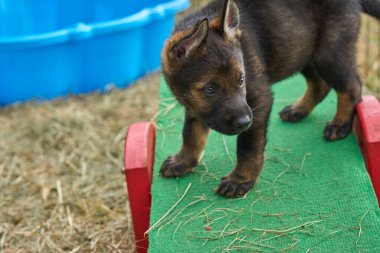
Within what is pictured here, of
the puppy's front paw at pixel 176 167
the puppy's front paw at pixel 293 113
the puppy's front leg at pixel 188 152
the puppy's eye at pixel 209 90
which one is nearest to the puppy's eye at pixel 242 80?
the puppy's eye at pixel 209 90

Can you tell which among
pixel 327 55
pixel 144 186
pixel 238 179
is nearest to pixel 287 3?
pixel 327 55

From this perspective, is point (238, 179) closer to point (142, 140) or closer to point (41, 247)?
point (142, 140)

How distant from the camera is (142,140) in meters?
4.21

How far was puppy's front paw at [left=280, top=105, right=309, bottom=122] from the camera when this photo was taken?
4891 mm

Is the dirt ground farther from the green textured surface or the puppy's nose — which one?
the puppy's nose

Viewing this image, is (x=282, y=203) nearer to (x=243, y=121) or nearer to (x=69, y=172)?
(x=243, y=121)

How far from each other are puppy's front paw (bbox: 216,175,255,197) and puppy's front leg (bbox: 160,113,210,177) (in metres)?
0.41

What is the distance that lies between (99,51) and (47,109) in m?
0.94

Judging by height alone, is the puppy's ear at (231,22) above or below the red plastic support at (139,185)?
above

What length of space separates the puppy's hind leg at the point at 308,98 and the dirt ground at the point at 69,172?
1564 mm

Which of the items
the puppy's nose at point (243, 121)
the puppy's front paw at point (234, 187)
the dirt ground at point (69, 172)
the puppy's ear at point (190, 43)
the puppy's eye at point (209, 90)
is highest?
the puppy's ear at point (190, 43)

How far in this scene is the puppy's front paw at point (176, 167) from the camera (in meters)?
4.29

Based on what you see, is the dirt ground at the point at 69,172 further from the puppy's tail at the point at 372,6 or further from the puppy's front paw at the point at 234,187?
the puppy's tail at the point at 372,6

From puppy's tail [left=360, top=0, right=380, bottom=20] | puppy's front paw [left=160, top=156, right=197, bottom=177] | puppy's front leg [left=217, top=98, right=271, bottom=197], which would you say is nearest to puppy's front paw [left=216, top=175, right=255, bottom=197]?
puppy's front leg [left=217, top=98, right=271, bottom=197]
